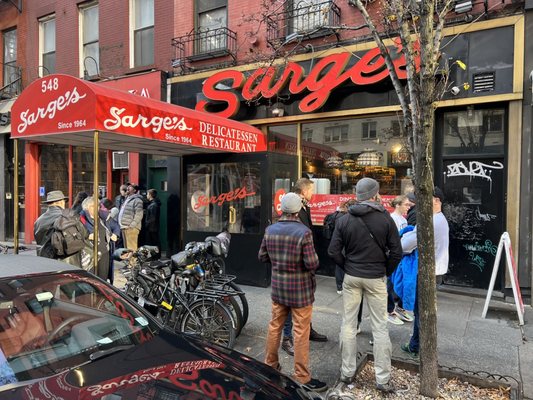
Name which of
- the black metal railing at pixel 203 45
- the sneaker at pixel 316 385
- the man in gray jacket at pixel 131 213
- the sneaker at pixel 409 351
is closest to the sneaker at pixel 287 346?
the sneaker at pixel 316 385

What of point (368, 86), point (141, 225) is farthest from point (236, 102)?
point (141, 225)

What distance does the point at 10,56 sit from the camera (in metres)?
13.9

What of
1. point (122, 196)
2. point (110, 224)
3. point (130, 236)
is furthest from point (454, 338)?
point (122, 196)

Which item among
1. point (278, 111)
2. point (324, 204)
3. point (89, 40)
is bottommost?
point (324, 204)

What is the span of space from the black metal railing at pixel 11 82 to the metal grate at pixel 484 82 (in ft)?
43.1

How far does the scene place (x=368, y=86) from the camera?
24.9 feet

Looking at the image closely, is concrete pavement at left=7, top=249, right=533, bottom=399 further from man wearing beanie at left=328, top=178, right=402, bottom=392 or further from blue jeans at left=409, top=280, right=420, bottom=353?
man wearing beanie at left=328, top=178, right=402, bottom=392

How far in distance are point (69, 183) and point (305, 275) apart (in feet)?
34.6

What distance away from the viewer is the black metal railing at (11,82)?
13290mm

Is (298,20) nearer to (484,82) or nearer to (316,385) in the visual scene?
(484,82)

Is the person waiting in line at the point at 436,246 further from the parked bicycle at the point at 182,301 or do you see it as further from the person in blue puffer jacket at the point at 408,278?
the parked bicycle at the point at 182,301

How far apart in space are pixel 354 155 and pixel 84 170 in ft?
26.4

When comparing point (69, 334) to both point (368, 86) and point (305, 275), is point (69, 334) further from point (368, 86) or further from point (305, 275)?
point (368, 86)

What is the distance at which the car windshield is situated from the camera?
7.72 ft
